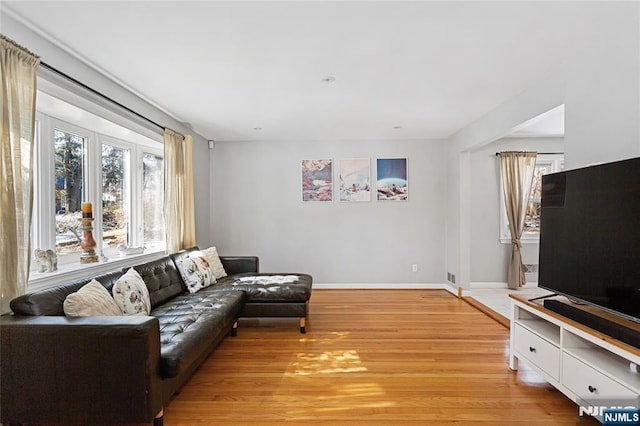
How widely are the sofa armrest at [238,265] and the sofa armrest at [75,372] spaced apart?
8.67 ft

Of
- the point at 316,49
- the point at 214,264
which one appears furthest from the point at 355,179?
the point at 316,49

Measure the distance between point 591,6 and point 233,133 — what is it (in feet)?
13.6

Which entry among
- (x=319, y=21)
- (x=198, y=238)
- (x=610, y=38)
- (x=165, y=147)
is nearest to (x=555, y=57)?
(x=610, y=38)

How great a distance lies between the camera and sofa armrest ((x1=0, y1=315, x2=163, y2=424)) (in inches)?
69.1

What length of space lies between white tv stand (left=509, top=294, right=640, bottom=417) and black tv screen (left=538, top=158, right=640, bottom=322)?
0.16 m

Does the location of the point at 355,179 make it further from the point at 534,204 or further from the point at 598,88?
the point at 598,88

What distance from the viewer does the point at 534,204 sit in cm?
526

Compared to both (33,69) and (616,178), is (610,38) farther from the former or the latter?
(33,69)

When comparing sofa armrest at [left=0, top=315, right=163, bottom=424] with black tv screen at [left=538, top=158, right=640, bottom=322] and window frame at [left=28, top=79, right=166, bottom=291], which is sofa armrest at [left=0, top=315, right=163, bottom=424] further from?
black tv screen at [left=538, top=158, right=640, bottom=322]

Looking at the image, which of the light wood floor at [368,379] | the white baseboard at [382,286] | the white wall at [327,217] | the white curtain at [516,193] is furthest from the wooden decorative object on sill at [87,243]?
the white curtain at [516,193]

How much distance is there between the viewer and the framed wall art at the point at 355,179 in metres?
5.40

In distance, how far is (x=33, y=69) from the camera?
6.80 ft

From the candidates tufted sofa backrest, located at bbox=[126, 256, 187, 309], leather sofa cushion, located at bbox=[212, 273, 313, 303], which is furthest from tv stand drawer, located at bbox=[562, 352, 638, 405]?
tufted sofa backrest, located at bbox=[126, 256, 187, 309]

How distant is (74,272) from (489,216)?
5.36 metres
